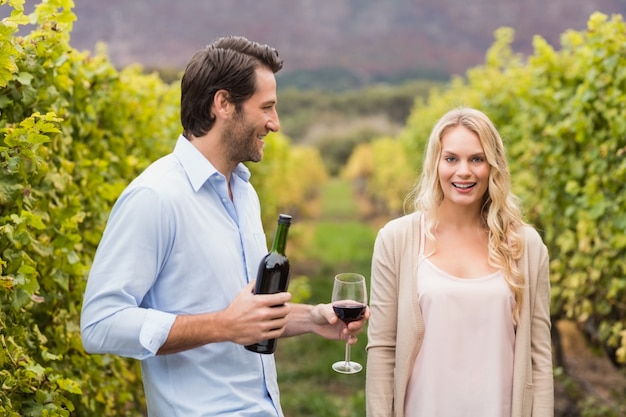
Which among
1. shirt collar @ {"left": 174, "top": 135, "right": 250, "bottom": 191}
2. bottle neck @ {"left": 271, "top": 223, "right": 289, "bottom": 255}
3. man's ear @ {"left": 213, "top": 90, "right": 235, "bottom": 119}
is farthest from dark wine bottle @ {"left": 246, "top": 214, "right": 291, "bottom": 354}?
man's ear @ {"left": 213, "top": 90, "right": 235, "bottom": 119}

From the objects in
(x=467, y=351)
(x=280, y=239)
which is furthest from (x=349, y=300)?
(x=467, y=351)

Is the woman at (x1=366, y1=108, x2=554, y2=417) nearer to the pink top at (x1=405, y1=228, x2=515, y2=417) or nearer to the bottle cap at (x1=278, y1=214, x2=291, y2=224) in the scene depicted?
the pink top at (x1=405, y1=228, x2=515, y2=417)

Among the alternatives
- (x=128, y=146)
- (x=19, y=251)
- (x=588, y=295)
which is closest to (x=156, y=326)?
(x=19, y=251)

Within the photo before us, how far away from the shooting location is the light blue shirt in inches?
82.7

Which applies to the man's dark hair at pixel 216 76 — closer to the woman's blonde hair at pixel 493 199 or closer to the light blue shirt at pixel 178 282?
the light blue shirt at pixel 178 282

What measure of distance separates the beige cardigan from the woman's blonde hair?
0.16 ft

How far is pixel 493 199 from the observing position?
2.89 meters

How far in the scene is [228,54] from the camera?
8.00 ft

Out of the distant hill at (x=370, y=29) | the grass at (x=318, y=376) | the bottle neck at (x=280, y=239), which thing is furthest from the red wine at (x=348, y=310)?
the distant hill at (x=370, y=29)

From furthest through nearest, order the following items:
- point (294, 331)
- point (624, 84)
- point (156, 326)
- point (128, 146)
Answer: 1. point (128, 146)
2. point (624, 84)
3. point (294, 331)
4. point (156, 326)

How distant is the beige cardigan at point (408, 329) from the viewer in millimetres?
2756

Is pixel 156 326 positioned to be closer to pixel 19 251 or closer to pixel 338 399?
pixel 19 251

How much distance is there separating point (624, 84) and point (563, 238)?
1449 mm

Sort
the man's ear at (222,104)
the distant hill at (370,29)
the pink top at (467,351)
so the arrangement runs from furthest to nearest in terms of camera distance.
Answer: the distant hill at (370,29) < the pink top at (467,351) < the man's ear at (222,104)
